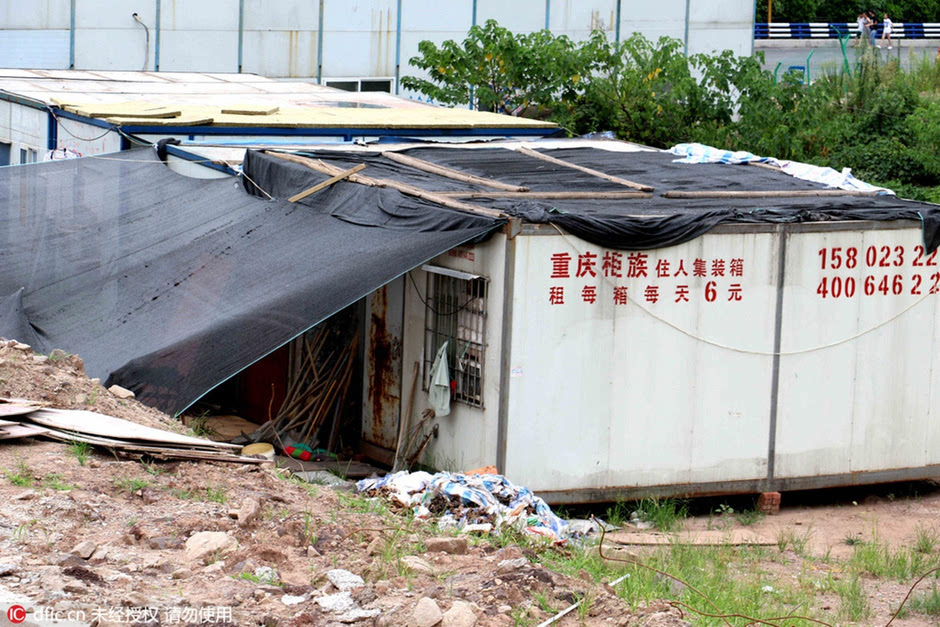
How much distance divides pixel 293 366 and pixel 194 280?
4.91 feet

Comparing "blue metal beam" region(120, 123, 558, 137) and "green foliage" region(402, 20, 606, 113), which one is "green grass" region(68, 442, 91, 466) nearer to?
"blue metal beam" region(120, 123, 558, 137)

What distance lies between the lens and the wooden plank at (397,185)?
893cm

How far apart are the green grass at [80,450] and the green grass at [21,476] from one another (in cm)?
30

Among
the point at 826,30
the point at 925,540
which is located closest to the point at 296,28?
the point at 925,540

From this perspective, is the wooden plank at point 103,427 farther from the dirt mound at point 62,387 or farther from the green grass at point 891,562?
the green grass at point 891,562

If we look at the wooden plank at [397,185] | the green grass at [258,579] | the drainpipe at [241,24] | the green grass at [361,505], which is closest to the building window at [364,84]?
the drainpipe at [241,24]

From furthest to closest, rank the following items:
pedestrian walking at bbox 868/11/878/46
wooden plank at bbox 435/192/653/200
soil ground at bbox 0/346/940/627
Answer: pedestrian walking at bbox 868/11/878/46, wooden plank at bbox 435/192/653/200, soil ground at bbox 0/346/940/627

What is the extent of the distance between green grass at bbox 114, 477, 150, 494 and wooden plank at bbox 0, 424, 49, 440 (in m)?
0.74

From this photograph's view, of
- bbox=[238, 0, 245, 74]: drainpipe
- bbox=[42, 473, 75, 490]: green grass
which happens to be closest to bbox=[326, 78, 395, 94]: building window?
bbox=[238, 0, 245, 74]: drainpipe

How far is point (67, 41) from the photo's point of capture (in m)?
21.8

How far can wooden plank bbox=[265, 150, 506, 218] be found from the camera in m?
8.93

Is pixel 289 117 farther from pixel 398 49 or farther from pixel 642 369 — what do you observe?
pixel 398 49

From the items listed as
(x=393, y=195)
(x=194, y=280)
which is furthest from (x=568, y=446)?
(x=194, y=280)

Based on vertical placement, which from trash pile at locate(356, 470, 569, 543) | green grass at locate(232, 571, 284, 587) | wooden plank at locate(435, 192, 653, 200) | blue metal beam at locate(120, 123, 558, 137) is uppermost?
blue metal beam at locate(120, 123, 558, 137)
